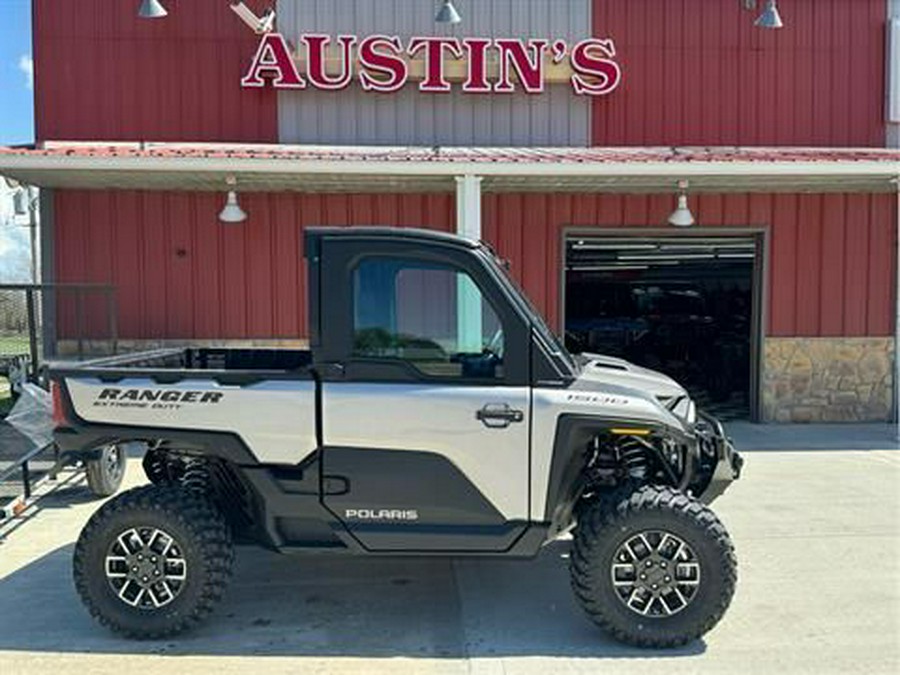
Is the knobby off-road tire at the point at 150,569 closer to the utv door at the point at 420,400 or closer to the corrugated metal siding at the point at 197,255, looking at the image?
the utv door at the point at 420,400

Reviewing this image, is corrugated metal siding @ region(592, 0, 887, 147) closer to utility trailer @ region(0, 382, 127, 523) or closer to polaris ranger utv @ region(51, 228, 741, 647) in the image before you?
utility trailer @ region(0, 382, 127, 523)

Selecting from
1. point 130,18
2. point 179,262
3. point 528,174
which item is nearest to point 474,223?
point 528,174

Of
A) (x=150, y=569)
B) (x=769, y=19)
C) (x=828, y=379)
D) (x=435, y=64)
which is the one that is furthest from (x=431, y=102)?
(x=150, y=569)

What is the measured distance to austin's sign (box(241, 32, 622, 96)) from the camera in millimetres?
10375

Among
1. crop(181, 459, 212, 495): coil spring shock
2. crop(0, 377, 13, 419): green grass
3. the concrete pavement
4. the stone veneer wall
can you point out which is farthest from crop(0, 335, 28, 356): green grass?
the stone veneer wall

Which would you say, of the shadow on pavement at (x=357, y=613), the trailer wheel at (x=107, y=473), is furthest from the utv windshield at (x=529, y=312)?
the trailer wheel at (x=107, y=473)

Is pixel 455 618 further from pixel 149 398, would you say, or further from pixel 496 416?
pixel 149 398

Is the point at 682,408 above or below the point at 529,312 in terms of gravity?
below

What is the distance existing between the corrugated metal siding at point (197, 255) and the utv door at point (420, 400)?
652 cm

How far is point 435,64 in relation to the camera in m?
10.6

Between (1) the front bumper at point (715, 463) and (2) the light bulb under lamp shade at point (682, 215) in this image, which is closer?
(1) the front bumper at point (715, 463)

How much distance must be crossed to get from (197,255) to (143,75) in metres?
2.49

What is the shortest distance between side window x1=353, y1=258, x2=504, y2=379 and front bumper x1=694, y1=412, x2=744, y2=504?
1.35 meters

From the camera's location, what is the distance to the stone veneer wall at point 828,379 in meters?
10.9
